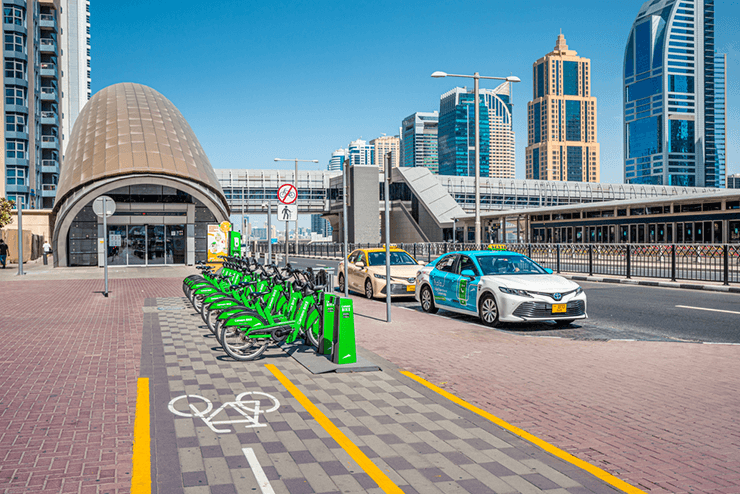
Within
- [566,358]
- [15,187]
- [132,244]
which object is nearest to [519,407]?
[566,358]

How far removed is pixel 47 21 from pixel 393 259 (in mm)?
78604

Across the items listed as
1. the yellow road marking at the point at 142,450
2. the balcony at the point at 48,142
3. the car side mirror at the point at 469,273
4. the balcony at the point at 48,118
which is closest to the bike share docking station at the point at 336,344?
the yellow road marking at the point at 142,450

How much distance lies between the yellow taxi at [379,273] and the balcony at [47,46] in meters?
74.4

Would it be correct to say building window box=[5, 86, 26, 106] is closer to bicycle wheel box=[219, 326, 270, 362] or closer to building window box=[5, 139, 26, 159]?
building window box=[5, 139, 26, 159]

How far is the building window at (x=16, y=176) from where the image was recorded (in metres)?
66.0

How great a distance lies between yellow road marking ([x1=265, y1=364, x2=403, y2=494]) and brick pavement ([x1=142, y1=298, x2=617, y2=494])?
5 cm

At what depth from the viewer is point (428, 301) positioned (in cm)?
1362

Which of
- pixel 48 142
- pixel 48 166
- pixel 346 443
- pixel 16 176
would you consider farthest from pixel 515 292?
pixel 48 166

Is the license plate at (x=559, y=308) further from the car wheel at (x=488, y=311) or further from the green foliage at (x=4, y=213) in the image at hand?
the green foliage at (x=4, y=213)

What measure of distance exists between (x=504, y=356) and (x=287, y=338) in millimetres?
3113

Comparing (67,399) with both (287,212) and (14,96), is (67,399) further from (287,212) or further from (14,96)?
(14,96)

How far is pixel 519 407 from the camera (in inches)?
229

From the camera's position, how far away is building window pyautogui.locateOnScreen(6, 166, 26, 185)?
6600 cm

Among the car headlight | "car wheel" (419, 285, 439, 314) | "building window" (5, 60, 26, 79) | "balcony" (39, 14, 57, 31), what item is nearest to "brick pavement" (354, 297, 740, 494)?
the car headlight
